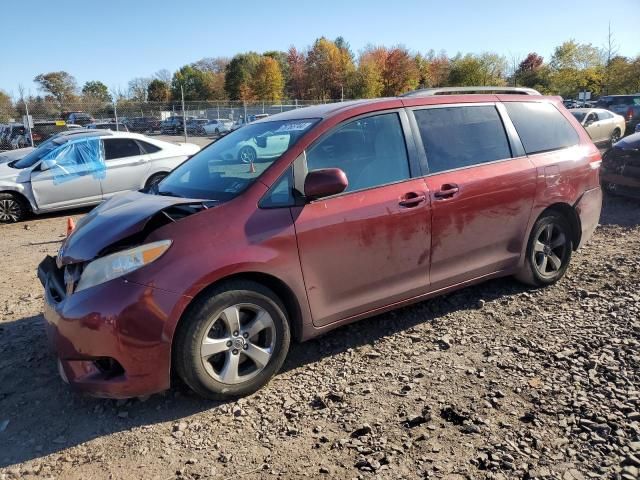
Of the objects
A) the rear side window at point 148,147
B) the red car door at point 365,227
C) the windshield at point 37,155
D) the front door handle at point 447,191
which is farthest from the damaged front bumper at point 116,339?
the windshield at point 37,155

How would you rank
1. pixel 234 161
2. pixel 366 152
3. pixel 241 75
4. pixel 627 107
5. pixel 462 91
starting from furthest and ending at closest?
pixel 241 75
pixel 627 107
pixel 462 91
pixel 234 161
pixel 366 152

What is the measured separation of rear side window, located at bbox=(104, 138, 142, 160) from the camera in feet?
32.9

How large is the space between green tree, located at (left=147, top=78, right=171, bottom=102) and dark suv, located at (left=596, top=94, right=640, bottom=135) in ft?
222

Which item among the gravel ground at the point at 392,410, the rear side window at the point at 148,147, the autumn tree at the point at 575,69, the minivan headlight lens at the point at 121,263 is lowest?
the gravel ground at the point at 392,410

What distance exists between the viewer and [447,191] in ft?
12.7

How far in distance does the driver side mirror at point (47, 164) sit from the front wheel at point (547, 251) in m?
8.55

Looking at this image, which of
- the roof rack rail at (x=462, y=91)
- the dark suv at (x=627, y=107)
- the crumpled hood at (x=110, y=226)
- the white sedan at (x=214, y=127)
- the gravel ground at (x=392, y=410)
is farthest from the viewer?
the white sedan at (x=214, y=127)

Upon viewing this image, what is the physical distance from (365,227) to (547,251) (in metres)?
2.20

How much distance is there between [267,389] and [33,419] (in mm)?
1434

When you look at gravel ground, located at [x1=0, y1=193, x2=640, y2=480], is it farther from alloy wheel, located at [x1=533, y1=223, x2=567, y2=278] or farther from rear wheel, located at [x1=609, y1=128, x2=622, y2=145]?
rear wheel, located at [x1=609, y1=128, x2=622, y2=145]

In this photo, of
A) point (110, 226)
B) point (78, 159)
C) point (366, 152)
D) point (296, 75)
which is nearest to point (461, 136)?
point (366, 152)

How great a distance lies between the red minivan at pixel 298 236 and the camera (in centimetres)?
293

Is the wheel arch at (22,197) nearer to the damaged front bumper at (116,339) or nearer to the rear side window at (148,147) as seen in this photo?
the rear side window at (148,147)

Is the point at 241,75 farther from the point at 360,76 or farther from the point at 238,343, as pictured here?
the point at 238,343
